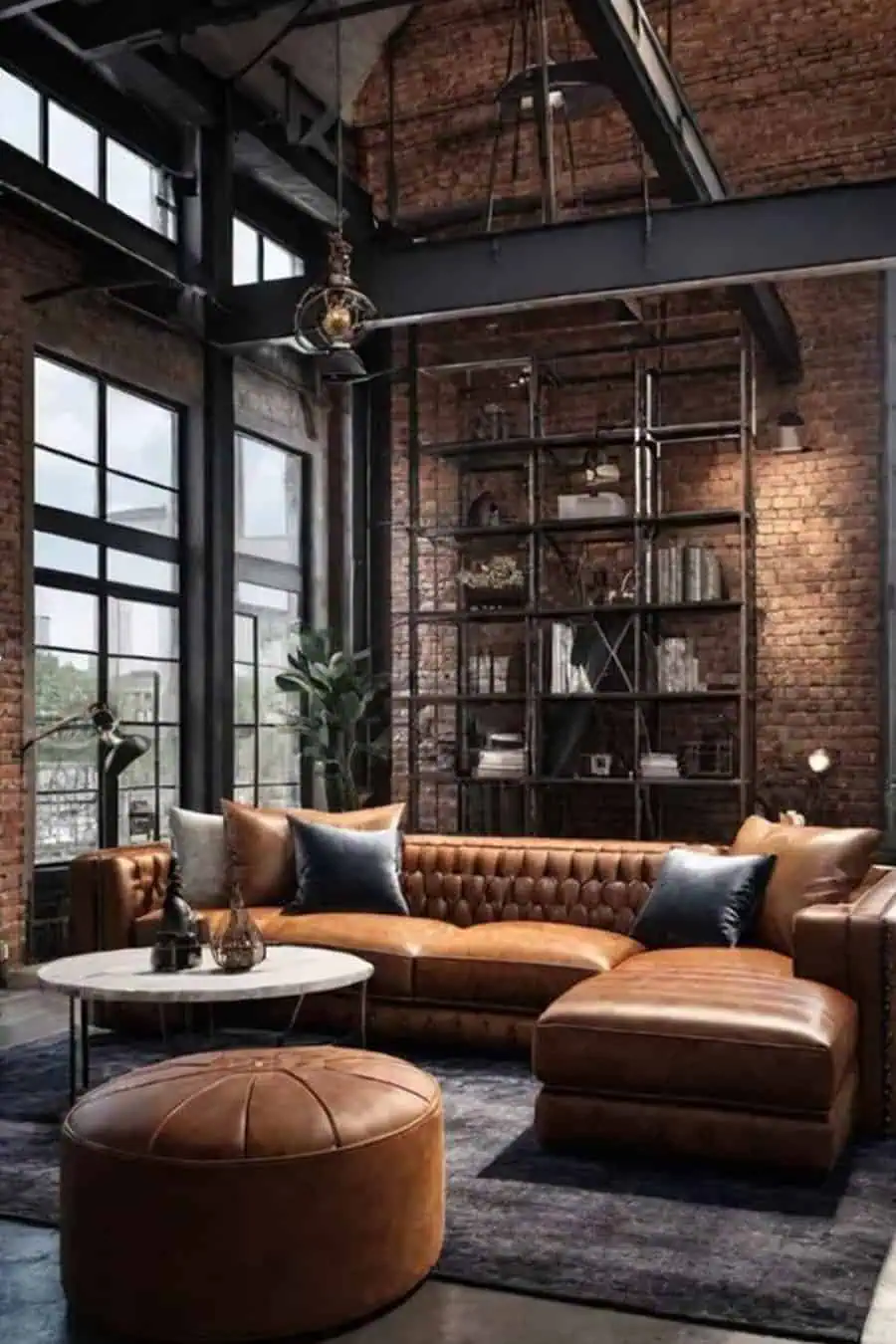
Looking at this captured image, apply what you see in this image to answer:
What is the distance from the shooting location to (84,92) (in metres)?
7.14

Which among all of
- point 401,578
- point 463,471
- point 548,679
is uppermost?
A: point 463,471

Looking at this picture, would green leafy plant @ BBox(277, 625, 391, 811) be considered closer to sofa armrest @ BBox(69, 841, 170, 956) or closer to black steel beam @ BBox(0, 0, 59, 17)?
sofa armrest @ BBox(69, 841, 170, 956)

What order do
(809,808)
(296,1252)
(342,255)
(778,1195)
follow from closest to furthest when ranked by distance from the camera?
(296,1252) → (778,1195) → (342,255) → (809,808)

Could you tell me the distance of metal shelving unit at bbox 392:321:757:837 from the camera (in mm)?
8398

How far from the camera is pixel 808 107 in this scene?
877 centimetres

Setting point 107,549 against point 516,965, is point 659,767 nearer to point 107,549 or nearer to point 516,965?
point 107,549

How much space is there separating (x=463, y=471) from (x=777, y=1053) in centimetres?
611

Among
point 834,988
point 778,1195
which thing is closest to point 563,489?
point 834,988

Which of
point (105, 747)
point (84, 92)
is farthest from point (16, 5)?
point (105, 747)

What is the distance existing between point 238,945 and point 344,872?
55.7 inches

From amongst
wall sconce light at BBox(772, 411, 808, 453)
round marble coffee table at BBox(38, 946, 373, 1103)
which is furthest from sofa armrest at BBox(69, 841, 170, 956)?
wall sconce light at BBox(772, 411, 808, 453)

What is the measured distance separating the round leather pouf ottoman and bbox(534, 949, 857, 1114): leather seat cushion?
37.9 inches

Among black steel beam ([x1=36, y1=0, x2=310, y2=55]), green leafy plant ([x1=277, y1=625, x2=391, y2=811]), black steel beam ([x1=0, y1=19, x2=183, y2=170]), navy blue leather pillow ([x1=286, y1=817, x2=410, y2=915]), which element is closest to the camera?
navy blue leather pillow ([x1=286, y1=817, x2=410, y2=915])

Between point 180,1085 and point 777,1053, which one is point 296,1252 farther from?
point 777,1053
